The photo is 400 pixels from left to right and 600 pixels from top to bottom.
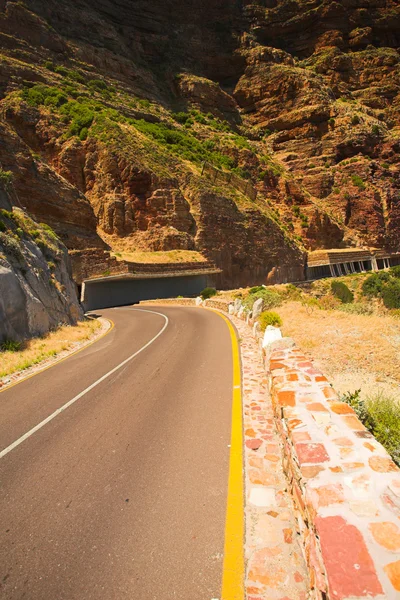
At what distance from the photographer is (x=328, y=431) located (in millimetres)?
3273

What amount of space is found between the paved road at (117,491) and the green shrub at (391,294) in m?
29.3

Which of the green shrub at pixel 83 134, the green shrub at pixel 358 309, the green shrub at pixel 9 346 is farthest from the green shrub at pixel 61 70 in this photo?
the green shrub at pixel 358 309

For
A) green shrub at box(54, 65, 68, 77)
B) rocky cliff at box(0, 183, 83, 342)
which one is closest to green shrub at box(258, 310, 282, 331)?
rocky cliff at box(0, 183, 83, 342)

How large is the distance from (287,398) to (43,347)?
10241mm

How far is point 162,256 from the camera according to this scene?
36.4 m

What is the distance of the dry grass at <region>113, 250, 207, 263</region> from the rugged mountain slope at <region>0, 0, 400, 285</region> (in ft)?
5.47

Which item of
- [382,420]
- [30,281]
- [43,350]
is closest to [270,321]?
[382,420]

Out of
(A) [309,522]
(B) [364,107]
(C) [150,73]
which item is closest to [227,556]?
(A) [309,522]

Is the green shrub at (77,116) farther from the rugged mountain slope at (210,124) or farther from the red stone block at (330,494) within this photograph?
the red stone block at (330,494)

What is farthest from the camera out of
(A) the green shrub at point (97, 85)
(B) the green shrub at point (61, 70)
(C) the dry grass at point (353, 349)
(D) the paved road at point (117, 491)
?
(A) the green shrub at point (97, 85)

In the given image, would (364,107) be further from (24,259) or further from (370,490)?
(370,490)

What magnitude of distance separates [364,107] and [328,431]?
311 ft

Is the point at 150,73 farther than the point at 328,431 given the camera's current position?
Yes

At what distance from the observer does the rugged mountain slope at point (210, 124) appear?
39844 mm
